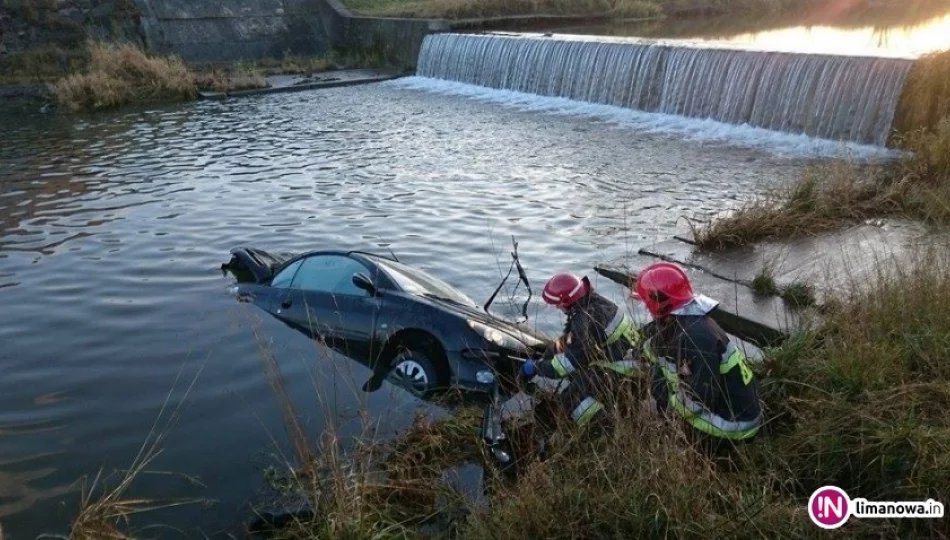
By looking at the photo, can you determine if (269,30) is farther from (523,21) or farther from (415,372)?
(415,372)

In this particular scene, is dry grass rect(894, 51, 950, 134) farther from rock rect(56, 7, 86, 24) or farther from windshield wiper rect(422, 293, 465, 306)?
rock rect(56, 7, 86, 24)

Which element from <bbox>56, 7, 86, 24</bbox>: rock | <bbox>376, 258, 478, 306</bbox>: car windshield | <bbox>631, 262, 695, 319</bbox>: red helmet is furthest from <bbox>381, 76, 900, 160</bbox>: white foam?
<bbox>56, 7, 86, 24</bbox>: rock

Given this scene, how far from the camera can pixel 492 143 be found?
60.6 ft

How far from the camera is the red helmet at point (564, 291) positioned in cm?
550

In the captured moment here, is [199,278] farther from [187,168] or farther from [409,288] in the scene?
[187,168]

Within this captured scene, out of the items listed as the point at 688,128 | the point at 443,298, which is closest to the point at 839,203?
the point at 443,298

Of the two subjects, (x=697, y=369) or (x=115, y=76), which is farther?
(x=115, y=76)

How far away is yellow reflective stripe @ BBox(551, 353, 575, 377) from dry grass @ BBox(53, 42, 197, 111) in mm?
23156

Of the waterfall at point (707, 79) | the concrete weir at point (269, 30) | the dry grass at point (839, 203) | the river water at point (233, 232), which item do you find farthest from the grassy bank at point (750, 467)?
the concrete weir at point (269, 30)

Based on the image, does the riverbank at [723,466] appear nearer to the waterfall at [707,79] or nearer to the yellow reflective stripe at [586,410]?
the yellow reflective stripe at [586,410]

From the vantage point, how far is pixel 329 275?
8203 mm

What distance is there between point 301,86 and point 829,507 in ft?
84.8

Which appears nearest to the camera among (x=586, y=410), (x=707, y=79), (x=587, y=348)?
(x=586, y=410)
